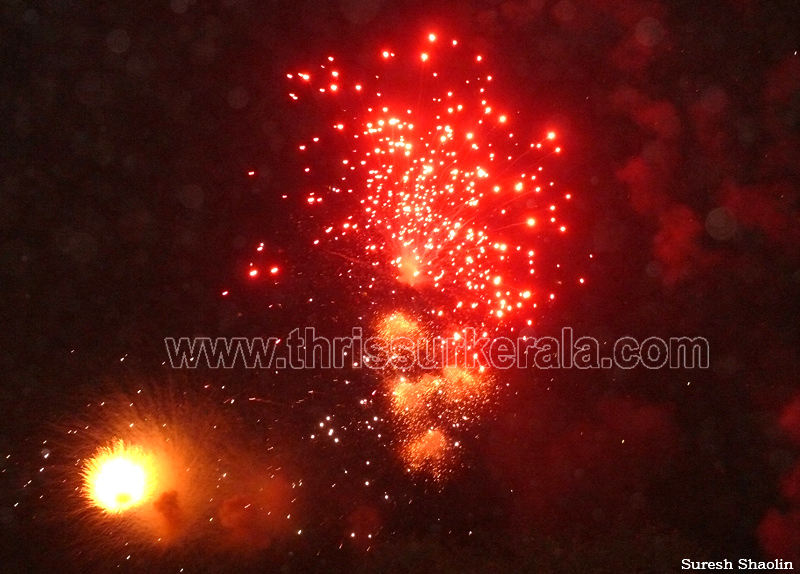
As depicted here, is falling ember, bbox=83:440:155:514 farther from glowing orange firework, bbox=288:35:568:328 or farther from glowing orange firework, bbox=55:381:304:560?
glowing orange firework, bbox=288:35:568:328

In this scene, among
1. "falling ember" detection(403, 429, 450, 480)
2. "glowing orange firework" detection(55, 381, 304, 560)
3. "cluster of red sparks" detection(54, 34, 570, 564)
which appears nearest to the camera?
"glowing orange firework" detection(55, 381, 304, 560)

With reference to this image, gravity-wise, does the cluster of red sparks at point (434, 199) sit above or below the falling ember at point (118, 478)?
above

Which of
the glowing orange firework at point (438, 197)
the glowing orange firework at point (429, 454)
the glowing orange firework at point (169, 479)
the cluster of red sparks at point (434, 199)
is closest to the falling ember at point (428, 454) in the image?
the glowing orange firework at point (429, 454)

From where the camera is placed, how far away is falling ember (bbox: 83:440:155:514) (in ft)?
19.9

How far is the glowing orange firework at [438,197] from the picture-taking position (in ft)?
23.2

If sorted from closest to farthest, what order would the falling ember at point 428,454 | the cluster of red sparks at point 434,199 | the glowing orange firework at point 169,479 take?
1. the glowing orange firework at point 169,479
2. the falling ember at point 428,454
3. the cluster of red sparks at point 434,199

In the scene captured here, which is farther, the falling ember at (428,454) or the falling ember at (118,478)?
the falling ember at (428,454)

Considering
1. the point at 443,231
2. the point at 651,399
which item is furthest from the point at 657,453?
the point at 443,231

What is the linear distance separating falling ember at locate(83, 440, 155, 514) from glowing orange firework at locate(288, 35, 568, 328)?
104 inches

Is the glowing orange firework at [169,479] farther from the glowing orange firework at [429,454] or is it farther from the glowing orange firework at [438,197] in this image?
the glowing orange firework at [438,197]

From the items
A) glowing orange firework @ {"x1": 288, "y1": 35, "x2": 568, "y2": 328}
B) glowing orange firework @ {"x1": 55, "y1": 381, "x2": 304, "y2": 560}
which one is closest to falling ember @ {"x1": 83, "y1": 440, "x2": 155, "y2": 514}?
glowing orange firework @ {"x1": 55, "y1": 381, "x2": 304, "y2": 560}

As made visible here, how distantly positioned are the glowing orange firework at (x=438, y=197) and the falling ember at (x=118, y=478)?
8.63ft

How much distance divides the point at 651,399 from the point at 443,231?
256 centimetres

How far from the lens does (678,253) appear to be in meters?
7.10
